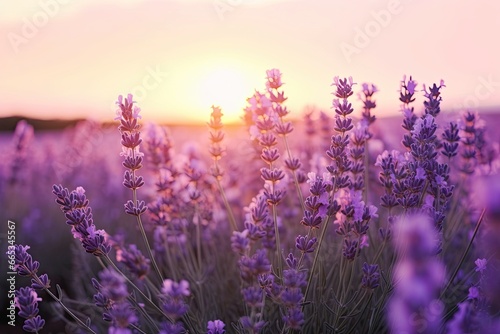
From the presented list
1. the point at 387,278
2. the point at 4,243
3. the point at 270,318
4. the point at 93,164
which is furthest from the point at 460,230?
the point at 93,164

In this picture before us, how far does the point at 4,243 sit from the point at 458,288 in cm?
321

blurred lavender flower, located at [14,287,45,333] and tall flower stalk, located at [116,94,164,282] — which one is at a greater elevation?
tall flower stalk, located at [116,94,164,282]

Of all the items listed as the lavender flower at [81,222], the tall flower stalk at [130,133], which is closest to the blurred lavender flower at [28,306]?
the lavender flower at [81,222]

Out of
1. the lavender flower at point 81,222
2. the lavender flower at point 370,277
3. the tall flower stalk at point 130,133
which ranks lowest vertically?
the lavender flower at point 370,277

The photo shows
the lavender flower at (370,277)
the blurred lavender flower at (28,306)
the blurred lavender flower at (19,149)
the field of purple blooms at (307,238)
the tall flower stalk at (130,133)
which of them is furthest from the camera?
the blurred lavender flower at (19,149)

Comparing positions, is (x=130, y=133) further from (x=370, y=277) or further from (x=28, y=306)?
(x=370, y=277)

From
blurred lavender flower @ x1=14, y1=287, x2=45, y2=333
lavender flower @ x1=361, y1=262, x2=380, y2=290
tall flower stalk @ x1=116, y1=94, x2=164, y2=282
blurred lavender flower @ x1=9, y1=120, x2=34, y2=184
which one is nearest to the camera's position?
blurred lavender flower @ x1=14, y1=287, x2=45, y2=333

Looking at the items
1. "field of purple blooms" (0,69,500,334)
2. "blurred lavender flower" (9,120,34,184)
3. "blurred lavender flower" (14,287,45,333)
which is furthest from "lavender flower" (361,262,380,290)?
"blurred lavender flower" (9,120,34,184)

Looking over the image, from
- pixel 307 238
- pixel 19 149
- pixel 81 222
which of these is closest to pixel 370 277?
pixel 307 238

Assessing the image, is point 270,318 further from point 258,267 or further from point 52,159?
point 52,159

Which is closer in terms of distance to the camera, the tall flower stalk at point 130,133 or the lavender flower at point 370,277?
the lavender flower at point 370,277

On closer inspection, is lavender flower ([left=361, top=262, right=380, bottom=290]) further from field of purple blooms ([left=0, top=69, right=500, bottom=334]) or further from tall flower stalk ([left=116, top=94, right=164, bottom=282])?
tall flower stalk ([left=116, top=94, right=164, bottom=282])

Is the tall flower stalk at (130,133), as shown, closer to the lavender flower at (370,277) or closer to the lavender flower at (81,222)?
the lavender flower at (81,222)

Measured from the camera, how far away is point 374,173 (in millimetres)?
3645
